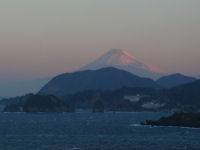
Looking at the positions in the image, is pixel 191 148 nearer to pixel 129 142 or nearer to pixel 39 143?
pixel 129 142

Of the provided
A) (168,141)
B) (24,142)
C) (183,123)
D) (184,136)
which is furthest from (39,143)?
(183,123)

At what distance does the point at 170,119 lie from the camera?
193750 millimetres

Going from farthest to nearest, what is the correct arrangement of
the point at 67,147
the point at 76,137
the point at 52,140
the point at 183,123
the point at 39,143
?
the point at 183,123
the point at 76,137
the point at 52,140
the point at 39,143
the point at 67,147

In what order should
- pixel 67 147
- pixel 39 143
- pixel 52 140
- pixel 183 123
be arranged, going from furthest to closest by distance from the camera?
1. pixel 183 123
2. pixel 52 140
3. pixel 39 143
4. pixel 67 147

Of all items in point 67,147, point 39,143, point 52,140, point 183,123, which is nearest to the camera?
point 67,147

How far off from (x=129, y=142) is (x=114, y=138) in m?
10.7

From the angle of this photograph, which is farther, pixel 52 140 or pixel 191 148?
pixel 52 140

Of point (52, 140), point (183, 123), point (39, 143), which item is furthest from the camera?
point (183, 123)

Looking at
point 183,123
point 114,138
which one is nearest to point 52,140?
point 114,138

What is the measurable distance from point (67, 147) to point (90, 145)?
6.90 meters

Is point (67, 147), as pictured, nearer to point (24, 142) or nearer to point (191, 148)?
point (24, 142)

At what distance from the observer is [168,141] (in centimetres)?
12556

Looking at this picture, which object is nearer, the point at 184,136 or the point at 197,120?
the point at 184,136

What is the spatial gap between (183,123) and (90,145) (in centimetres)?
7568
